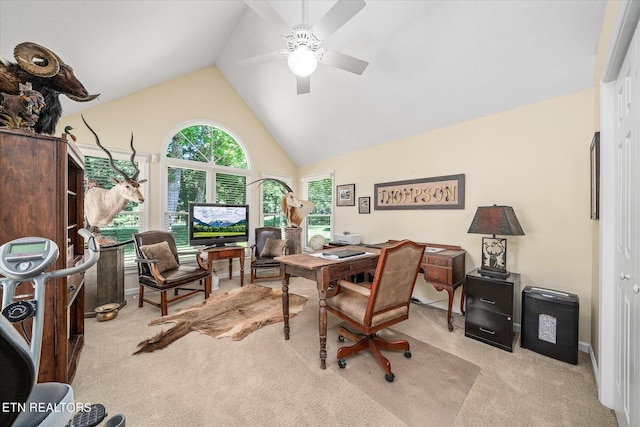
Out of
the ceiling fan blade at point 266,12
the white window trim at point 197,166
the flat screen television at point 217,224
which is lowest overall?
the flat screen television at point 217,224

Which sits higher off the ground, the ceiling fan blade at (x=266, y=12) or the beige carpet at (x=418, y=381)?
the ceiling fan blade at (x=266, y=12)

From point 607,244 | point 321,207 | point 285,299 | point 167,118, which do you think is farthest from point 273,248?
point 607,244

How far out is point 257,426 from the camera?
1.41 m

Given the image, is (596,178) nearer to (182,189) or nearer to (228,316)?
(228,316)

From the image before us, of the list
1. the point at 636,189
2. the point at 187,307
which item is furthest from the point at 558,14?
the point at 187,307

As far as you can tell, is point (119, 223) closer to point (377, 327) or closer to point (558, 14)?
point (377, 327)

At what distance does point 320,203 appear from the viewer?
5.21 m

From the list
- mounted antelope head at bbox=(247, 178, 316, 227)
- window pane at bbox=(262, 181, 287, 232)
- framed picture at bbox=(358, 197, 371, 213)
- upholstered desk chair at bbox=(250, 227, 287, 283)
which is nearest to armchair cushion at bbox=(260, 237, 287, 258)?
upholstered desk chair at bbox=(250, 227, 287, 283)

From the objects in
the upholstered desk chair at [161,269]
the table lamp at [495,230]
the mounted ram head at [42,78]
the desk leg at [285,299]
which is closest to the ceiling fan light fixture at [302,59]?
the mounted ram head at [42,78]

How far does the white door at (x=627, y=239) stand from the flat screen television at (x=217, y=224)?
169 inches

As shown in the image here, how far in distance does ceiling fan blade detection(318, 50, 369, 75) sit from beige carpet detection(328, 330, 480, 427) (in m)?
2.70

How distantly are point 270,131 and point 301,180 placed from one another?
1270 millimetres

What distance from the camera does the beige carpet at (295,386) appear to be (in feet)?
4.82

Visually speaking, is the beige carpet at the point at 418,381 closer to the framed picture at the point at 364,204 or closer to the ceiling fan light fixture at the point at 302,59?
the framed picture at the point at 364,204
